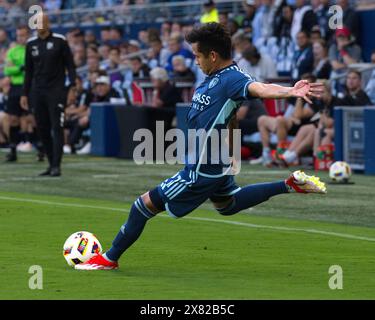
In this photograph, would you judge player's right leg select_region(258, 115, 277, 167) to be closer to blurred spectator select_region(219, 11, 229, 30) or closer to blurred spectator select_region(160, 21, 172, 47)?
blurred spectator select_region(219, 11, 229, 30)

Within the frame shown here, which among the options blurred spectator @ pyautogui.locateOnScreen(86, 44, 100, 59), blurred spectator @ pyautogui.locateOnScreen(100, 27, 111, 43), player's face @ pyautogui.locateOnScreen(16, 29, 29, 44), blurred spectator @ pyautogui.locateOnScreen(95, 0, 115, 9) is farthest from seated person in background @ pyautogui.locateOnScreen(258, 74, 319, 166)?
blurred spectator @ pyautogui.locateOnScreen(95, 0, 115, 9)

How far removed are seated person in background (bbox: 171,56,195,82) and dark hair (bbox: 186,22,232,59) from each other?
1505 cm

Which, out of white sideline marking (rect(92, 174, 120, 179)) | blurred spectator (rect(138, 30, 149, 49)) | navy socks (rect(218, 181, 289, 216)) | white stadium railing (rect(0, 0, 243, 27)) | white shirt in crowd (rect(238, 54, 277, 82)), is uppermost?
white stadium railing (rect(0, 0, 243, 27))

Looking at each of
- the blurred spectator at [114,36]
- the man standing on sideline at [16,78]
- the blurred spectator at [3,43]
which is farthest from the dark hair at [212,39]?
the blurred spectator at [3,43]

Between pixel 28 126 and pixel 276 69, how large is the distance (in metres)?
5.95

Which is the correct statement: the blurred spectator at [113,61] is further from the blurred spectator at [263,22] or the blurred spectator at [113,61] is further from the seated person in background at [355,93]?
the seated person in background at [355,93]

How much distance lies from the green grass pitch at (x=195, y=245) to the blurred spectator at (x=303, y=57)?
4.28 m

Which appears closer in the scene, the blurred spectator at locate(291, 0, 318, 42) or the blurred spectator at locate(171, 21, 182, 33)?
the blurred spectator at locate(291, 0, 318, 42)

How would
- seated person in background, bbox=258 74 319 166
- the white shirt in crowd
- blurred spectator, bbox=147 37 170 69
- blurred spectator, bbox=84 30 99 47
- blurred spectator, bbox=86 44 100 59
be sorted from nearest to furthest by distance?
seated person in background, bbox=258 74 319 166 < the white shirt in crowd < blurred spectator, bbox=147 37 170 69 < blurred spectator, bbox=86 44 100 59 < blurred spectator, bbox=84 30 99 47

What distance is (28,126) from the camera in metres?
26.5

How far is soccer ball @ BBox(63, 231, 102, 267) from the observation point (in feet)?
32.3

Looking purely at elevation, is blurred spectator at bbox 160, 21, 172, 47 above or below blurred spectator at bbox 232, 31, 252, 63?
above

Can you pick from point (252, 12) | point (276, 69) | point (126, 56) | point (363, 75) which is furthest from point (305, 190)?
point (126, 56)

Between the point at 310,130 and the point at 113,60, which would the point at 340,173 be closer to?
the point at 310,130
